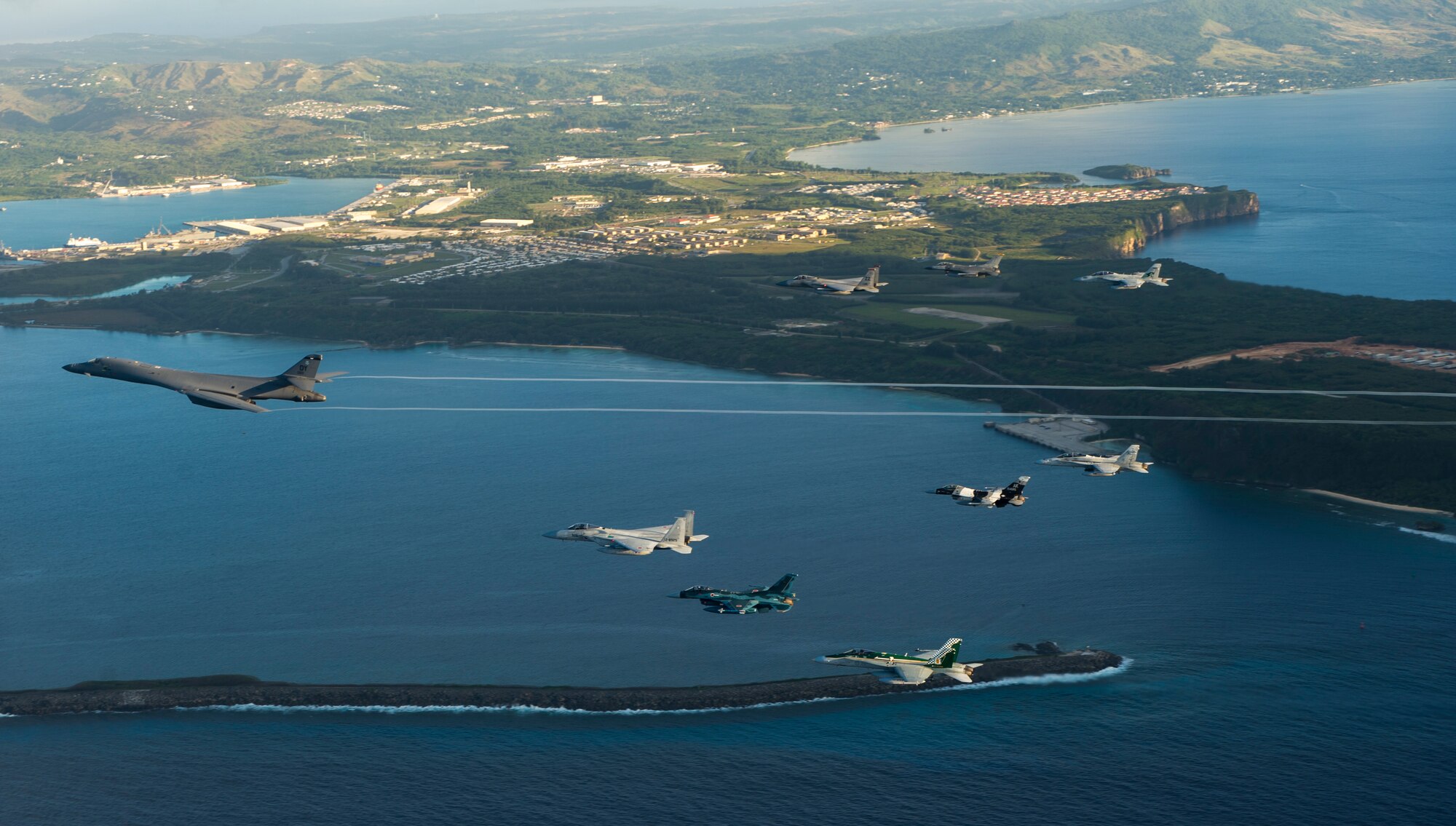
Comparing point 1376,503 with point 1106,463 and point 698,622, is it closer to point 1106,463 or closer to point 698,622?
point 1106,463

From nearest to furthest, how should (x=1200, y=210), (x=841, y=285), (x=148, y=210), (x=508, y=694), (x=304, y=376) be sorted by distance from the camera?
(x=304, y=376)
(x=508, y=694)
(x=841, y=285)
(x=1200, y=210)
(x=148, y=210)

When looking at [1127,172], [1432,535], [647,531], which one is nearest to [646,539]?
[647,531]

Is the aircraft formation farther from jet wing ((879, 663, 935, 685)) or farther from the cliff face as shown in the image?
the cliff face

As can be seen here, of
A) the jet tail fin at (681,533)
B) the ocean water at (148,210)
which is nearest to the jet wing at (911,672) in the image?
the jet tail fin at (681,533)

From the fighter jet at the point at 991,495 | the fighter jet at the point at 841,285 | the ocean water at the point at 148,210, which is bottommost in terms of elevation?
the fighter jet at the point at 991,495

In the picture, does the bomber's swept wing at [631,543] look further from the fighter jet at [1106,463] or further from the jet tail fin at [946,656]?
the fighter jet at [1106,463]
